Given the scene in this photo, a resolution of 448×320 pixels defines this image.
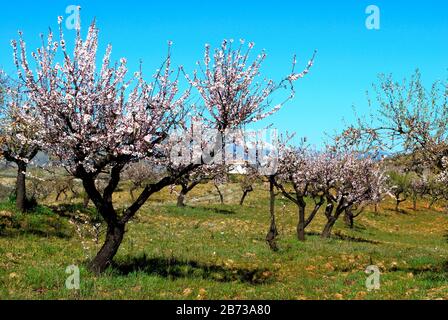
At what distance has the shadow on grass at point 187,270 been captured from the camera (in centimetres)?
1481

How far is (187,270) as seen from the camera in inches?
623

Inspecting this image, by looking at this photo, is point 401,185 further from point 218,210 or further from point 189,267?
point 189,267

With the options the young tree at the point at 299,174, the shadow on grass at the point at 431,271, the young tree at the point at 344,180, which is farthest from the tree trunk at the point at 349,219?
the shadow on grass at the point at 431,271

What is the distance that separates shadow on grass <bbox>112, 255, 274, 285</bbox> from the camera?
1481 cm

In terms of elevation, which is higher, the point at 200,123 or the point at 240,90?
the point at 240,90

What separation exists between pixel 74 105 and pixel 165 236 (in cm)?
1613

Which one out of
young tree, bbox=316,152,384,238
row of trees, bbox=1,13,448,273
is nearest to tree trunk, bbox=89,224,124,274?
row of trees, bbox=1,13,448,273

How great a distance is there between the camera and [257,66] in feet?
45.2

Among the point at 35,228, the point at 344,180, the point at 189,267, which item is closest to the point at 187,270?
the point at 189,267

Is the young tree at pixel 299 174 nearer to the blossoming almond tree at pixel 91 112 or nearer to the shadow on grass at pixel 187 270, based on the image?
the shadow on grass at pixel 187 270

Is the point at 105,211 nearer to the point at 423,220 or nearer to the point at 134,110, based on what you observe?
the point at 134,110

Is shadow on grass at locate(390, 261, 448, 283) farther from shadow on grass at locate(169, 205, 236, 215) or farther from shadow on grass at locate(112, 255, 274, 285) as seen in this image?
shadow on grass at locate(169, 205, 236, 215)
